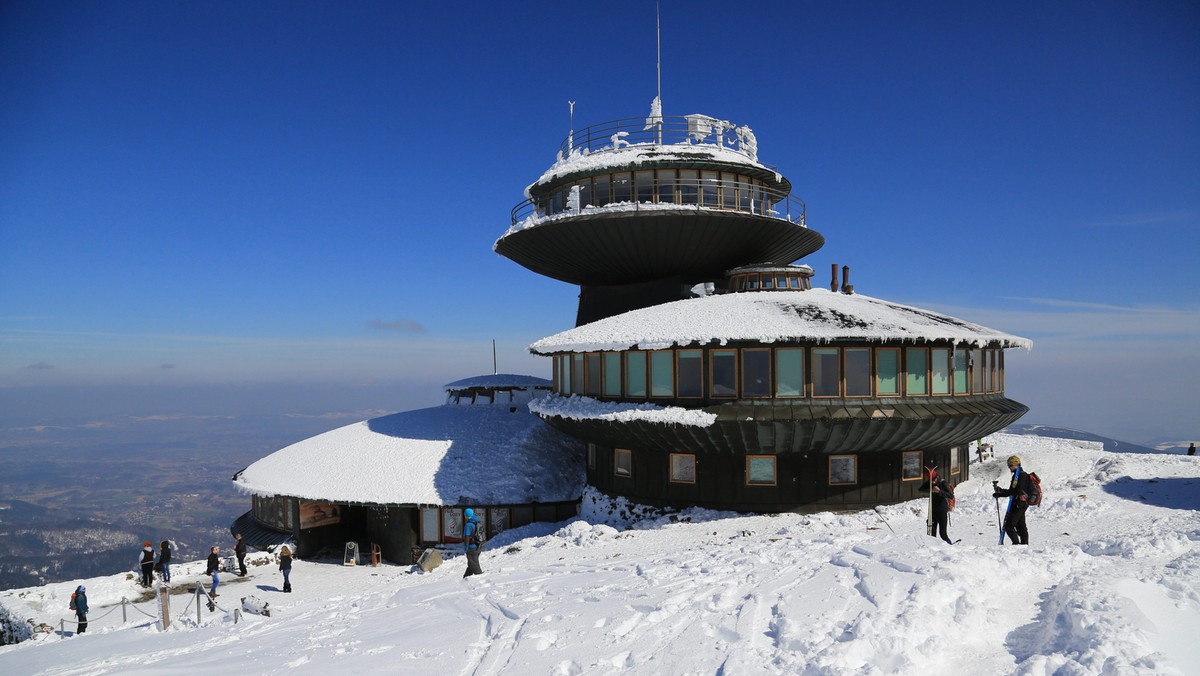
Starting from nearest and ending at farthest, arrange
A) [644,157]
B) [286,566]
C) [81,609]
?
[81,609] < [286,566] < [644,157]

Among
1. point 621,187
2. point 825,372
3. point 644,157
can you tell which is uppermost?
point 644,157

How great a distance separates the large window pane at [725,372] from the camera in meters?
20.2

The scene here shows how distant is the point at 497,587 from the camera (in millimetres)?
13133

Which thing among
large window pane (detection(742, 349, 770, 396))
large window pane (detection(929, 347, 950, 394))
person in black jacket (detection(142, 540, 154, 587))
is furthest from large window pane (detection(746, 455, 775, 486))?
person in black jacket (detection(142, 540, 154, 587))

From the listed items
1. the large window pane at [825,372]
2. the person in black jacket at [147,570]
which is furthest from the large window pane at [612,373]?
the person in black jacket at [147,570]

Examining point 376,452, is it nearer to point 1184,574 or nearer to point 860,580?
point 860,580

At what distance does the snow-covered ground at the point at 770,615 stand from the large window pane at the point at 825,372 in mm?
4180

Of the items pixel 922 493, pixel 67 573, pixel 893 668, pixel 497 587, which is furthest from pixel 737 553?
pixel 67 573

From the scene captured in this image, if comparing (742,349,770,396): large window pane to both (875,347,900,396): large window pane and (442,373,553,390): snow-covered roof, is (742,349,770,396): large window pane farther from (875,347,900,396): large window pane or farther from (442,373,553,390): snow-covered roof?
(442,373,553,390): snow-covered roof

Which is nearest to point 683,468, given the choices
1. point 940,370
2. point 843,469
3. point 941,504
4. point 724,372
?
point 724,372

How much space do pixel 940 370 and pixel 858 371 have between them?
11.0 ft

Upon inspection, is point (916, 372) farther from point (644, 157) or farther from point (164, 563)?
point (164, 563)

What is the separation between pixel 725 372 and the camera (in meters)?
20.3

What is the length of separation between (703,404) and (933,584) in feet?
38.0
